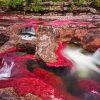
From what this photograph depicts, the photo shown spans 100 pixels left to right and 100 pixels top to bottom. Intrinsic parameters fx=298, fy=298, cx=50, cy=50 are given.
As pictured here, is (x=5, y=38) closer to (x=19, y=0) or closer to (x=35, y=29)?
(x=35, y=29)

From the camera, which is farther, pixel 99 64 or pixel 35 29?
pixel 35 29

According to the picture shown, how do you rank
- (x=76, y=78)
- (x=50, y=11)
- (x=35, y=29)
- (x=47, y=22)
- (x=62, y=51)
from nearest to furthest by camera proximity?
(x=76, y=78), (x=62, y=51), (x=35, y=29), (x=47, y=22), (x=50, y=11)

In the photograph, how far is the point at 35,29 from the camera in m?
23.3

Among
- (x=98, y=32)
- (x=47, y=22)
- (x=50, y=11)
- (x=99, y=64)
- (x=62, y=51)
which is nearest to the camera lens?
(x=99, y=64)

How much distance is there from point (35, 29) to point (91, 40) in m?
5.08

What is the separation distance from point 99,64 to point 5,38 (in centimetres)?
728

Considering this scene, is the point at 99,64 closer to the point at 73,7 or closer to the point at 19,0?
the point at 73,7

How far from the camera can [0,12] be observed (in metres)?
30.2

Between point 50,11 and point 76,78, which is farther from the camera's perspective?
point 50,11

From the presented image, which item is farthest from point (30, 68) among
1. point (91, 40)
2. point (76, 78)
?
point (91, 40)

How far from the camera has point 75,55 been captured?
786 inches

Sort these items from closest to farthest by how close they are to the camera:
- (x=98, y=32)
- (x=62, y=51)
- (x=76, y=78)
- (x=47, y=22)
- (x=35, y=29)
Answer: (x=76, y=78), (x=62, y=51), (x=98, y=32), (x=35, y=29), (x=47, y=22)

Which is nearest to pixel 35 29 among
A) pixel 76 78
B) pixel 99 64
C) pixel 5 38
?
pixel 5 38

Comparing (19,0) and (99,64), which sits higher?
(19,0)
